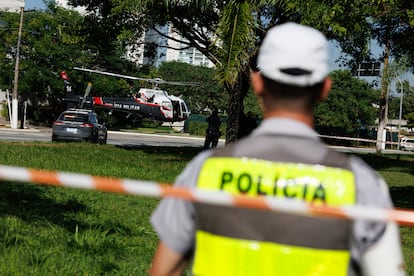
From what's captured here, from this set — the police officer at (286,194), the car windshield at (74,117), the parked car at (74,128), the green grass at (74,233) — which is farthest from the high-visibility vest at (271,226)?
the car windshield at (74,117)

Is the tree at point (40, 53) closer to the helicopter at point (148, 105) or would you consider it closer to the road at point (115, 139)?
the helicopter at point (148, 105)

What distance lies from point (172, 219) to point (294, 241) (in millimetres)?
400

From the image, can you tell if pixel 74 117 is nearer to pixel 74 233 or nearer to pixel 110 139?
pixel 110 139

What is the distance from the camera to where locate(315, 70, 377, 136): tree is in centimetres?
7012

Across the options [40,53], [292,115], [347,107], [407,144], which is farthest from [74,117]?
[347,107]

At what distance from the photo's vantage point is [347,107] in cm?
7369

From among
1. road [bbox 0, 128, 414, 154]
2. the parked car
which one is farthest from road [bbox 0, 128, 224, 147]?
the parked car

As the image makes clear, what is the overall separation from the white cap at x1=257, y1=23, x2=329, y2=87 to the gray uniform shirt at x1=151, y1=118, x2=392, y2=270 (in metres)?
0.14

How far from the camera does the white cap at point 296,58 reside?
→ 1.94 metres

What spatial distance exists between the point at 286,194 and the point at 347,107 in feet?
241

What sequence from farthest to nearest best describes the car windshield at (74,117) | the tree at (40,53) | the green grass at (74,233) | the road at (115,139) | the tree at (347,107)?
the tree at (347,107)
the tree at (40,53)
the road at (115,139)
the car windshield at (74,117)
the green grass at (74,233)

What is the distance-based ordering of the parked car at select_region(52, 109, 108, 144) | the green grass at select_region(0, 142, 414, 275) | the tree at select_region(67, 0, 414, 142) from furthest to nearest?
the parked car at select_region(52, 109, 108, 144) → the tree at select_region(67, 0, 414, 142) → the green grass at select_region(0, 142, 414, 275)

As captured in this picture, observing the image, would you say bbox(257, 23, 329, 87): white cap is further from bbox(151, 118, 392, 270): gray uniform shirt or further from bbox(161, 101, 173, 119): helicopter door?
bbox(161, 101, 173, 119): helicopter door

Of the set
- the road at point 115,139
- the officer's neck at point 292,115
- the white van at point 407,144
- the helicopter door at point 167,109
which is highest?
the helicopter door at point 167,109
